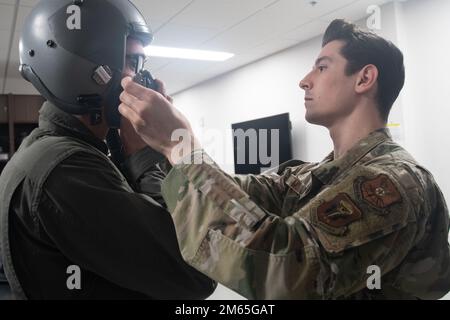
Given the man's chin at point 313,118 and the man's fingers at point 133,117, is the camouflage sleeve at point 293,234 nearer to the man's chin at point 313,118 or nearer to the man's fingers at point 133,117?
the man's fingers at point 133,117

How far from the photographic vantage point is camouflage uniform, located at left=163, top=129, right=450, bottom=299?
57 cm

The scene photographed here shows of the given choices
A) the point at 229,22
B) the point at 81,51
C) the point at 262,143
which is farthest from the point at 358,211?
the point at 262,143

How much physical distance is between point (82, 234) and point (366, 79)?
71 cm

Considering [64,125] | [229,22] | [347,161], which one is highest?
[229,22]

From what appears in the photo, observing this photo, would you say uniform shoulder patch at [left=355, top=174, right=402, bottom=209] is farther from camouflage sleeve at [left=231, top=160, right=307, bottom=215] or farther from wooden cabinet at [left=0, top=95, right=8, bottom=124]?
wooden cabinet at [left=0, top=95, right=8, bottom=124]

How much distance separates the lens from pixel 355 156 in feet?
2.74

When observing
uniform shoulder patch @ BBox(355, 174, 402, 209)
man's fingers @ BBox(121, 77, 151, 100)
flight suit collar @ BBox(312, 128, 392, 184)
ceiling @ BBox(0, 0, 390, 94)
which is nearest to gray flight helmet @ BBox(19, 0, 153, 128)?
man's fingers @ BBox(121, 77, 151, 100)

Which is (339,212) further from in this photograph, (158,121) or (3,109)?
(3,109)

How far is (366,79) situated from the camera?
0.94m

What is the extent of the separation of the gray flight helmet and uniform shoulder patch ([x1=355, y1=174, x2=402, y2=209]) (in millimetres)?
612

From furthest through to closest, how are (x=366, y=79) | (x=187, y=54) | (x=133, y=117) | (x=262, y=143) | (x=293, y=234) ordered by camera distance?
(x=262, y=143) → (x=187, y=54) → (x=366, y=79) → (x=133, y=117) → (x=293, y=234)

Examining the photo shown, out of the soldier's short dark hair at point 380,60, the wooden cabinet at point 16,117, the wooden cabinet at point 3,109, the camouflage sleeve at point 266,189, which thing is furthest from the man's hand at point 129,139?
the wooden cabinet at point 3,109

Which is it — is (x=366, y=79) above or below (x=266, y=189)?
above

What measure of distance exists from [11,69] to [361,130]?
533 cm
